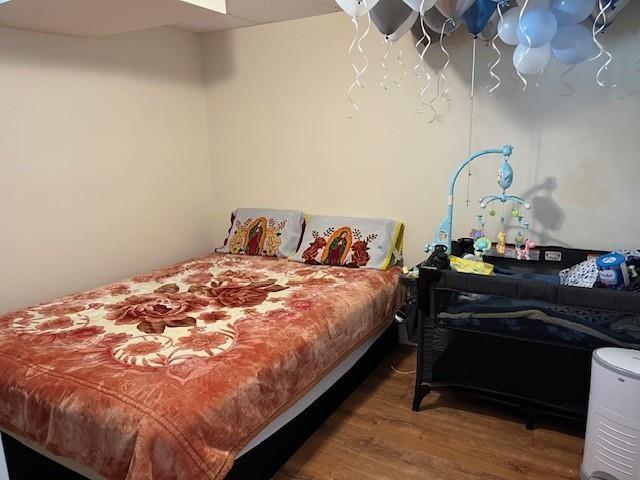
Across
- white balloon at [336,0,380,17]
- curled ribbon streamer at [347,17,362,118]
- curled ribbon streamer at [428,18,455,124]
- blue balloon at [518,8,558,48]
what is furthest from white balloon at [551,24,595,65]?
curled ribbon streamer at [347,17,362,118]

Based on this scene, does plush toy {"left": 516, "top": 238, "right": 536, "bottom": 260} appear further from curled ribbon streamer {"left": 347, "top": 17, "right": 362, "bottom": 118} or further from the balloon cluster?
curled ribbon streamer {"left": 347, "top": 17, "right": 362, "bottom": 118}

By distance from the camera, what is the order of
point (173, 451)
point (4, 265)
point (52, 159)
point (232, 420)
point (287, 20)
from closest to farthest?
1. point (173, 451)
2. point (232, 420)
3. point (4, 265)
4. point (52, 159)
5. point (287, 20)

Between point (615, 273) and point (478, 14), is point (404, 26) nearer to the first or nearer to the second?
point (478, 14)

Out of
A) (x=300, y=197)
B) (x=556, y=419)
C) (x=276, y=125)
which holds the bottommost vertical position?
(x=556, y=419)

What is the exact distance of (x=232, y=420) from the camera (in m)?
1.55

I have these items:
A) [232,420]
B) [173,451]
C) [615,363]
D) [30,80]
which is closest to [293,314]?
[232,420]

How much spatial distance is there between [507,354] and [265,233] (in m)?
1.81

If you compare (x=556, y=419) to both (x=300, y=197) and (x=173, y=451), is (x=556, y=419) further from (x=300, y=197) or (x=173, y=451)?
(x=300, y=197)

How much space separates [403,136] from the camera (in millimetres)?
2895

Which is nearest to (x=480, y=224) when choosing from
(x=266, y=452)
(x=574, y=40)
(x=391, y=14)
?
(x=574, y=40)

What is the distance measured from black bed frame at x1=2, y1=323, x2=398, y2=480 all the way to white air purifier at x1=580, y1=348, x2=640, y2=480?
1.13 meters

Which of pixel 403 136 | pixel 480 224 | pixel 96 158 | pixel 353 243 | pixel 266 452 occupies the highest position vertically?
pixel 403 136

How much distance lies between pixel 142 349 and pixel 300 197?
184cm

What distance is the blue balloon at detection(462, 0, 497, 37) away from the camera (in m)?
2.03
